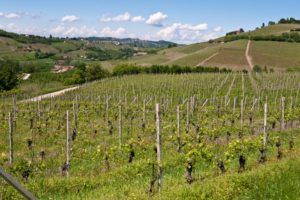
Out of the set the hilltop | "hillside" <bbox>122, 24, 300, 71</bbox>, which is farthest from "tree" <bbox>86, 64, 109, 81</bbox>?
"hillside" <bbox>122, 24, 300, 71</bbox>

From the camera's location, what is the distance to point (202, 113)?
2808cm

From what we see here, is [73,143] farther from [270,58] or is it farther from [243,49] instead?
[243,49]

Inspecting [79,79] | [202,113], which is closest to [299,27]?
[79,79]

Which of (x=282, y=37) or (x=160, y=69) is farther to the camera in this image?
(x=282, y=37)

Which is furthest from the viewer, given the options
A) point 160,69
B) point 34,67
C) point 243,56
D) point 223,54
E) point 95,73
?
point 34,67

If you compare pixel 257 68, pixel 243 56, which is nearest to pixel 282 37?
pixel 243 56

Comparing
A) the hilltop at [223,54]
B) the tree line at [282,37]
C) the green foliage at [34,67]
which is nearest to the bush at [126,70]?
the hilltop at [223,54]

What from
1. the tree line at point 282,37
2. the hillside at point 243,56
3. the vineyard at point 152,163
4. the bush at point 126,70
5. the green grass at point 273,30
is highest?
the green grass at point 273,30

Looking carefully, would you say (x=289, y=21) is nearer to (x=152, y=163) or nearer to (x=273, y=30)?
(x=273, y=30)

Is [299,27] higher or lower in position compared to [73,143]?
higher

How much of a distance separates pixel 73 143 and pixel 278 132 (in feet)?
35.2

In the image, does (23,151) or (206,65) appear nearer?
(23,151)

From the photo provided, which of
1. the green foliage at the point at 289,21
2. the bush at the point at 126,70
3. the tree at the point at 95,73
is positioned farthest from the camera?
the green foliage at the point at 289,21

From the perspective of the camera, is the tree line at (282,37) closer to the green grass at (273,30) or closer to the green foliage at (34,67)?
the green grass at (273,30)
